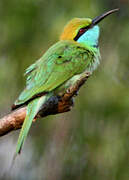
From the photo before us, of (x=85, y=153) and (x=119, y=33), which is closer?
(x=85, y=153)

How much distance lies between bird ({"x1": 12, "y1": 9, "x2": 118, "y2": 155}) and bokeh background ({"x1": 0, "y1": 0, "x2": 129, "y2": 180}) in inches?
17.4

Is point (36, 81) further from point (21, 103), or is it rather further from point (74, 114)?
point (74, 114)

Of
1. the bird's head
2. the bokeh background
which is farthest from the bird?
the bokeh background

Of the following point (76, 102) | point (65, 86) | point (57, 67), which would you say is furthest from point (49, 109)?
point (76, 102)

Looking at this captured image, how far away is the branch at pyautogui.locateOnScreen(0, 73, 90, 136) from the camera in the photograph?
2.80 metres

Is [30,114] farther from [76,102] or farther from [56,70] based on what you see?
[76,102]


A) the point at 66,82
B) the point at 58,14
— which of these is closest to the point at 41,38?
the point at 58,14

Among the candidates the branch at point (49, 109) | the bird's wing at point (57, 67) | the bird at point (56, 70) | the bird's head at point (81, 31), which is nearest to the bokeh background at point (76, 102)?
the bird's head at point (81, 31)

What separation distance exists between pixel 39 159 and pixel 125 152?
71 centimetres

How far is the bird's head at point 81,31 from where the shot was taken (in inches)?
141

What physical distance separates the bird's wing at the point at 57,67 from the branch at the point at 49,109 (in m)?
0.10

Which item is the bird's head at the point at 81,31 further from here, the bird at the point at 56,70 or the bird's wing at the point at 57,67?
the bird's wing at the point at 57,67

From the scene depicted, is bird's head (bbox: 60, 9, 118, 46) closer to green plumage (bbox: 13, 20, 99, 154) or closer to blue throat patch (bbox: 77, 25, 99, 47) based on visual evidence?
blue throat patch (bbox: 77, 25, 99, 47)

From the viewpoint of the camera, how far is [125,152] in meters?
3.50
